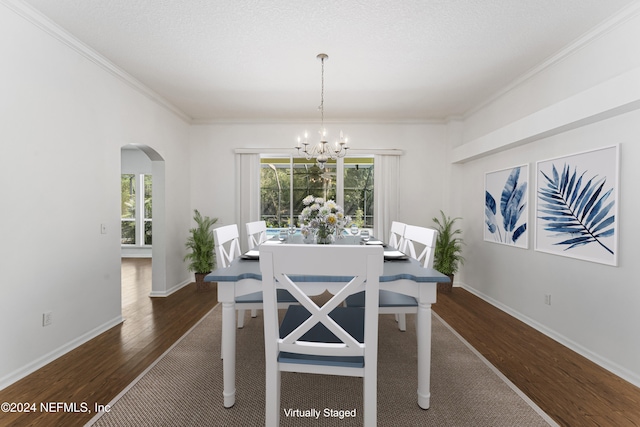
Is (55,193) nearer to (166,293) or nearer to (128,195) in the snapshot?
(166,293)

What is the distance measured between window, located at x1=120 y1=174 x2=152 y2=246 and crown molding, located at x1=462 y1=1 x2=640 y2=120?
7.32m

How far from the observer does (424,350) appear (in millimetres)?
1747

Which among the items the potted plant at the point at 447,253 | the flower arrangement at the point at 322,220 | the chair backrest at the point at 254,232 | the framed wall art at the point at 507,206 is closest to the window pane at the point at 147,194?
Result: the chair backrest at the point at 254,232

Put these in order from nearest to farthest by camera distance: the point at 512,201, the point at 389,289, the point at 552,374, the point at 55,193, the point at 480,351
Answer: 1. the point at 389,289
2. the point at 552,374
3. the point at 55,193
4. the point at 480,351
5. the point at 512,201

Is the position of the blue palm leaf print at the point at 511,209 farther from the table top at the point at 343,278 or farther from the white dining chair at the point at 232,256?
the white dining chair at the point at 232,256

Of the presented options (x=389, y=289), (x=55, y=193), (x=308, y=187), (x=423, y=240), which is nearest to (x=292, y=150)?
(x=308, y=187)

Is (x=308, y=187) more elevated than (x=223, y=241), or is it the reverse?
(x=308, y=187)

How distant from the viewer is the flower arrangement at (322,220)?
2.35m

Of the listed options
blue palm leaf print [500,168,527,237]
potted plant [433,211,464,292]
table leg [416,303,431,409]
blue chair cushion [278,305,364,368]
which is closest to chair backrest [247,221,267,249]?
blue chair cushion [278,305,364,368]

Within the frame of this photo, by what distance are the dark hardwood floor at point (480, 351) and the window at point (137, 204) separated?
4280 mm

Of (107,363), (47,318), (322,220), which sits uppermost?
(322,220)

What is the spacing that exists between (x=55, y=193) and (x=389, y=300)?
271 centimetres

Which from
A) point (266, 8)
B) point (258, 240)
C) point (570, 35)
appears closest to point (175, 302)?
point (258, 240)

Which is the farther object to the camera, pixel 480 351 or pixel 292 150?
pixel 292 150
